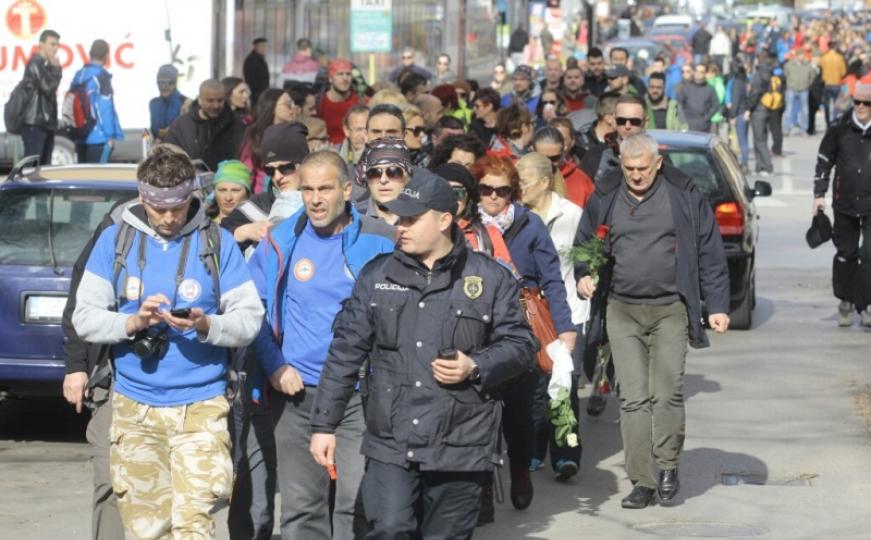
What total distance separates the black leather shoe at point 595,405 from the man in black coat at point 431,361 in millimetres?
5569

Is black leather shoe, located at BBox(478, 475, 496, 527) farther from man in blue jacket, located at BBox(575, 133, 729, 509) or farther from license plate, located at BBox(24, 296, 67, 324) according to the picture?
license plate, located at BBox(24, 296, 67, 324)

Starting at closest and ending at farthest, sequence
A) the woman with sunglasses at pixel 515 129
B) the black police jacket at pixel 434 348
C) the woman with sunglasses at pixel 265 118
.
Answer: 1. the black police jacket at pixel 434 348
2. the woman with sunglasses at pixel 265 118
3. the woman with sunglasses at pixel 515 129

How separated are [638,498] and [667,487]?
0.19 meters

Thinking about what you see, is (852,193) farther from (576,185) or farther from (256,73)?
(256,73)

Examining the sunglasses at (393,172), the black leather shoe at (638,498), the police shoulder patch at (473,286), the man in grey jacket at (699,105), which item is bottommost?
the black leather shoe at (638,498)

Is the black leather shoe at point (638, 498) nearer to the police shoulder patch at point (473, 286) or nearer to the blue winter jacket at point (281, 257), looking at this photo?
the blue winter jacket at point (281, 257)

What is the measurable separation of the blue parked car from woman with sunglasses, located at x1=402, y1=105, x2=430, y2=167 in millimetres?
1744

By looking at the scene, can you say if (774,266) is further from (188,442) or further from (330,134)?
(188,442)

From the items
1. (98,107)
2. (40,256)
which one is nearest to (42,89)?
(98,107)

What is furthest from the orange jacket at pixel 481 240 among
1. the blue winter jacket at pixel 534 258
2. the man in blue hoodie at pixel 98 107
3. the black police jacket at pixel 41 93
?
the man in blue hoodie at pixel 98 107

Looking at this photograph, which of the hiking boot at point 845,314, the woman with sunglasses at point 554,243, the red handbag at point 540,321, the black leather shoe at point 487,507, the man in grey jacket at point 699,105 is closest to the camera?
the red handbag at point 540,321

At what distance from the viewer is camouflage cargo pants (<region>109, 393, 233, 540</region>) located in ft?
22.3

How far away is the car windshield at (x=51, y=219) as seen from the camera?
34.3 feet

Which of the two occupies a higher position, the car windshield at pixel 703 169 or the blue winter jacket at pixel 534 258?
the blue winter jacket at pixel 534 258
